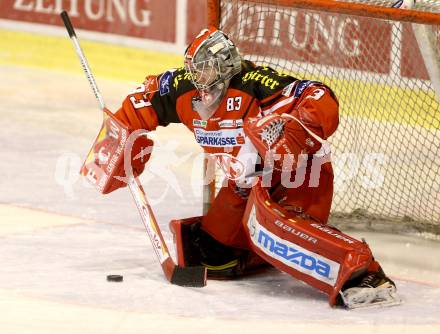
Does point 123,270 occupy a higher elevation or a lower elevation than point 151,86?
lower

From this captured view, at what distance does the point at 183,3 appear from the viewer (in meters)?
9.25

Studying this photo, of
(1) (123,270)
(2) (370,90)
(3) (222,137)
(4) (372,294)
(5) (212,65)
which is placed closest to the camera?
(4) (372,294)

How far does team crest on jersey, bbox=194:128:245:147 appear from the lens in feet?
15.9

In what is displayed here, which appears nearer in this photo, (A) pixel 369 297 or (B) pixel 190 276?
(A) pixel 369 297

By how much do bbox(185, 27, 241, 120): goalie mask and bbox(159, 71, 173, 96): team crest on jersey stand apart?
0.69ft

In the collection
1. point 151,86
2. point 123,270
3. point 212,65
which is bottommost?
point 123,270

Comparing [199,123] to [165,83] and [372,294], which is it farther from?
[372,294]

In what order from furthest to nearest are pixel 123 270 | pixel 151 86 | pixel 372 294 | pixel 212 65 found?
1. pixel 151 86
2. pixel 123 270
3. pixel 212 65
4. pixel 372 294

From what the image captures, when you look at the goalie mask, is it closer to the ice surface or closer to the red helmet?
the red helmet

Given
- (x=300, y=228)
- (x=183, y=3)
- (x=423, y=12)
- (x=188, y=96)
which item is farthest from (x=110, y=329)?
(x=183, y=3)

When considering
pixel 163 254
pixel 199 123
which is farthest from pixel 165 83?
pixel 163 254

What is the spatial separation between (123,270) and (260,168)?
0.65 metres

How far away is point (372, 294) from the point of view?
4.48m

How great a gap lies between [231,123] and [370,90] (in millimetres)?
2001
